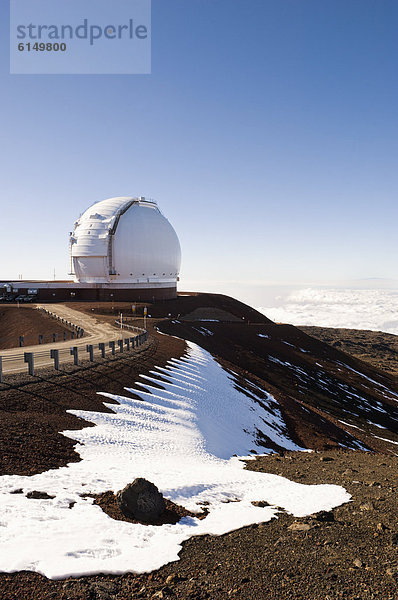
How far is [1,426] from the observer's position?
12.0 metres

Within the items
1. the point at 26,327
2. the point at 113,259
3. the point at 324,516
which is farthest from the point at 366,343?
the point at 324,516

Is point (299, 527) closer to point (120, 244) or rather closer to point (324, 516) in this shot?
point (324, 516)

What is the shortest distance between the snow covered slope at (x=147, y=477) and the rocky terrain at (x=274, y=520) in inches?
15.9

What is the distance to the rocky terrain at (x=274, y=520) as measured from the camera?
581cm

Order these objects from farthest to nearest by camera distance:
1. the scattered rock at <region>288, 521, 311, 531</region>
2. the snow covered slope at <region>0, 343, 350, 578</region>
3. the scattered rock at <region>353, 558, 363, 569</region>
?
the scattered rock at <region>288, 521, 311, 531</region>
the snow covered slope at <region>0, 343, 350, 578</region>
the scattered rock at <region>353, 558, 363, 569</region>

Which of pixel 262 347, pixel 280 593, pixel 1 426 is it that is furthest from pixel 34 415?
pixel 262 347

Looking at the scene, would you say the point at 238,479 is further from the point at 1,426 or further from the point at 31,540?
the point at 1,426

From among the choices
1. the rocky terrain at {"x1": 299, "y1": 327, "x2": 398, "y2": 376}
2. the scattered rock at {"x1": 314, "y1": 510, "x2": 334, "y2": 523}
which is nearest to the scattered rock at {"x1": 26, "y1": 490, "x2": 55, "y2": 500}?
the scattered rock at {"x1": 314, "y1": 510, "x2": 334, "y2": 523}

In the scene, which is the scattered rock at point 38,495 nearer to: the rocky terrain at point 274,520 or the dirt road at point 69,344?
the rocky terrain at point 274,520

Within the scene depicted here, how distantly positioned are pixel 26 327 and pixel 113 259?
2762 centimetres

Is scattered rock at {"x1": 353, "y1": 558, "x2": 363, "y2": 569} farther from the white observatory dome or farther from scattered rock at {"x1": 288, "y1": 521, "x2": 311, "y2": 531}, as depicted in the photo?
the white observatory dome

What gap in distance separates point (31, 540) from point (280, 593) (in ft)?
15.0

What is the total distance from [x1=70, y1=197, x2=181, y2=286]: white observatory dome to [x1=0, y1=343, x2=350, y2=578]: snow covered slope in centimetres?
5287

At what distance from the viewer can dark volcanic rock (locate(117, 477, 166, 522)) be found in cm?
820
